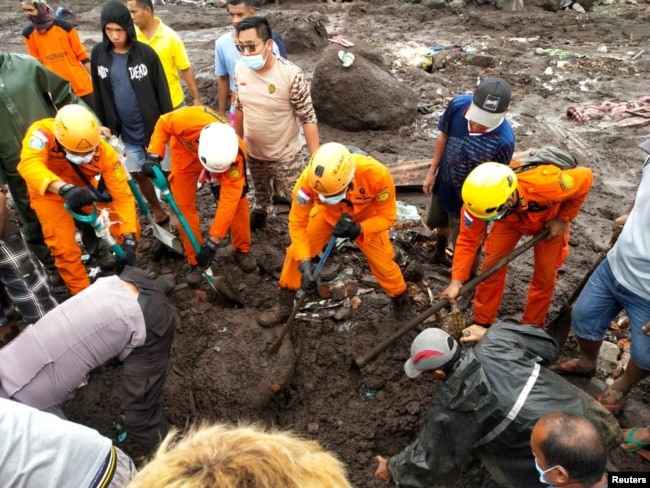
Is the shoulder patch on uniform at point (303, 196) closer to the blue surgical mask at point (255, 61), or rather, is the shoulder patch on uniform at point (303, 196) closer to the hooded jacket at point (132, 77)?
the blue surgical mask at point (255, 61)

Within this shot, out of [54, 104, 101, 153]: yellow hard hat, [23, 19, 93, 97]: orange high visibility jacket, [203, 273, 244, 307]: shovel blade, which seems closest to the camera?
[54, 104, 101, 153]: yellow hard hat

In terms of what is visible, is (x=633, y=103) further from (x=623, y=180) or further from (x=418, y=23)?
(x=418, y=23)

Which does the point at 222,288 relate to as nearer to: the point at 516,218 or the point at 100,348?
the point at 100,348

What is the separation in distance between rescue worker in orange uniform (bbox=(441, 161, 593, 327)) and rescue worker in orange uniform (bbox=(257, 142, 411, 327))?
531 millimetres

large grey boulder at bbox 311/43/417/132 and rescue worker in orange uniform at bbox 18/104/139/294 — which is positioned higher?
rescue worker in orange uniform at bbox 18/104/139/294

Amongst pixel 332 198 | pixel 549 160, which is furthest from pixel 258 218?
pixel 549 160

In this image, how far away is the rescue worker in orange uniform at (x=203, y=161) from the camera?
3586 millimetres

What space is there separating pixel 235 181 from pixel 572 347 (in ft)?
9.74

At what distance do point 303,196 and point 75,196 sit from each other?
1534 millimetres

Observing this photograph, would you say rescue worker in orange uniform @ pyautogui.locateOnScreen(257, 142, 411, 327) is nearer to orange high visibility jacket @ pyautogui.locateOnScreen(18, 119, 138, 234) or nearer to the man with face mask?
orange high visibility jacket @ pyautogui.locateOnScreen(18, 119, 138, 234)

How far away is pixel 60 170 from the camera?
373 centimetres

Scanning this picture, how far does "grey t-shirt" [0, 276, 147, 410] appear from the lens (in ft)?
8.14

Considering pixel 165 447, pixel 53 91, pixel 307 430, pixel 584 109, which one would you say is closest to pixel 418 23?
pixel 584 109

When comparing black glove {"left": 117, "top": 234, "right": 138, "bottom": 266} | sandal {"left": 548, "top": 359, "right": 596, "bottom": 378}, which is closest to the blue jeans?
sandal {"left": 548, "top": 359, "right": 596, "bottom": 378}
